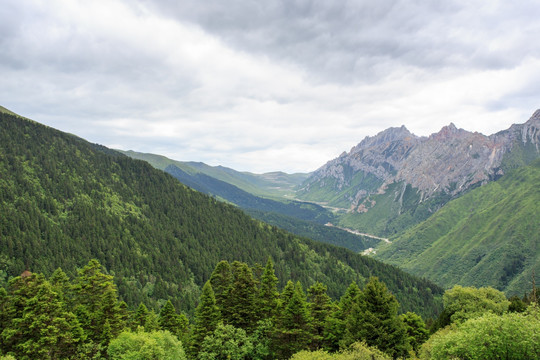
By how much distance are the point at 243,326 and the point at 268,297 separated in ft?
25.1

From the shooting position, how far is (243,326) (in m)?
61.9

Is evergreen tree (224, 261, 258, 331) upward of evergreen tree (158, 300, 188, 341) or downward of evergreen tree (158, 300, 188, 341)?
upward

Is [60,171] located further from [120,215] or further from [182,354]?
[182,354]

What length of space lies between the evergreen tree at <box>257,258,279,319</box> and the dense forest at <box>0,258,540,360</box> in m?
0.21

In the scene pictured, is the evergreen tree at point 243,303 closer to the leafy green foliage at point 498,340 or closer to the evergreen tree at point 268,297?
the evergreen tree at point 268,297

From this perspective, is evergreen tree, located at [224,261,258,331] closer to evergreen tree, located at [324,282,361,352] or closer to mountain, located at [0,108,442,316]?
evergreen tree, located at [324,282,361,352]

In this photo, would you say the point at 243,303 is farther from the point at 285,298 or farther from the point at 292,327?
the point at 292,327

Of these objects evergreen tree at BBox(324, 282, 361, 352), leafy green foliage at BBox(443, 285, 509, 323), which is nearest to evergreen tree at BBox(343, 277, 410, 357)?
evergreen tree at BBox(324, 282, 361, 352)

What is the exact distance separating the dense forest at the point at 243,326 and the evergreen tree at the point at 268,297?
0.70 ft

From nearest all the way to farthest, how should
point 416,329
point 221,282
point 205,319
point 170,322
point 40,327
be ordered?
point 40,327
point 205,319
point 221,282
point 170,322
point 416,329

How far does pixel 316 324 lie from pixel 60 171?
204m

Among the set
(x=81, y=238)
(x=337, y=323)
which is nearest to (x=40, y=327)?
(x=337, y=323)

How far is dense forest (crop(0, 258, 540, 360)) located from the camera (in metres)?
39.9

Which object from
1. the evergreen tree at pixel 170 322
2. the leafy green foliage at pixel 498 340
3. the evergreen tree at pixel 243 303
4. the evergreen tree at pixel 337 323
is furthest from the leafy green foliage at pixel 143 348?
the leafy green foliage at pixel 498 340
